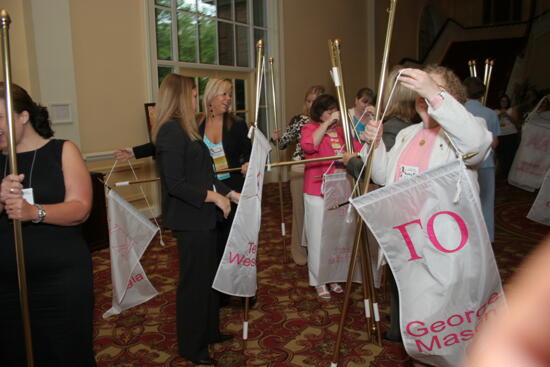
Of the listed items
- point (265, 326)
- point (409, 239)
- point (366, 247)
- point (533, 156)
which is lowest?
point (265, 326)

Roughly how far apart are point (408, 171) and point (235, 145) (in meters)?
1.28

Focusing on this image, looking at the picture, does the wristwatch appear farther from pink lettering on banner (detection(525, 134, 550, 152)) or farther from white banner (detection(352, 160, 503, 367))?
pink lettering on banner (detection(525, 134, 550, 152))

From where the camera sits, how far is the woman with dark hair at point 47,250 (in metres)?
1.66

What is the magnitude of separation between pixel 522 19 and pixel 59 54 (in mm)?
14208

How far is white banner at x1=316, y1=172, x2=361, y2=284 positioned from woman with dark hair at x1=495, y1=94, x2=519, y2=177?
5076mm

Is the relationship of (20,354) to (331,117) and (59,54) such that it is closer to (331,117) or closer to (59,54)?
(331,117)

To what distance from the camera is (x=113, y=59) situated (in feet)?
16.4

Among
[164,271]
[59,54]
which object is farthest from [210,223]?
[59,54]

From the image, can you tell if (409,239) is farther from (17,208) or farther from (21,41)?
(21,41)

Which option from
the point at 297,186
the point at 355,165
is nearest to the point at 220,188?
the point at 355,165

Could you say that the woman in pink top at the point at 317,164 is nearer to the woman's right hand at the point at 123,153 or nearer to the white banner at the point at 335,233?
the white banner at the point at 335,233

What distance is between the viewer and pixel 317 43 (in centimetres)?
863

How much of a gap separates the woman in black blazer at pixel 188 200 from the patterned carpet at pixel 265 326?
0.29 metres

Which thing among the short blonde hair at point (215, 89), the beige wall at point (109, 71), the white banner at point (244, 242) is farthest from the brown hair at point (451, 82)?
the beige wall at point (109, 71)
